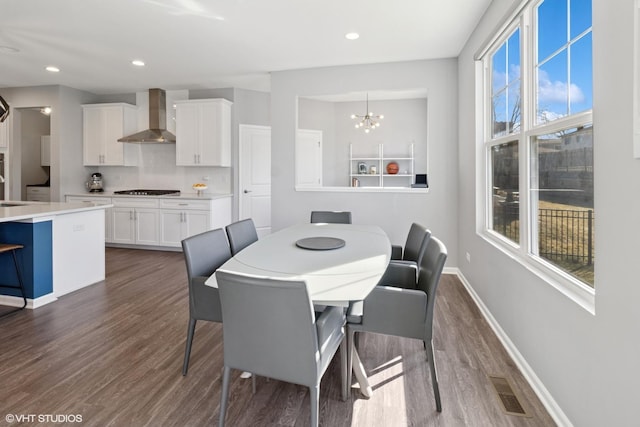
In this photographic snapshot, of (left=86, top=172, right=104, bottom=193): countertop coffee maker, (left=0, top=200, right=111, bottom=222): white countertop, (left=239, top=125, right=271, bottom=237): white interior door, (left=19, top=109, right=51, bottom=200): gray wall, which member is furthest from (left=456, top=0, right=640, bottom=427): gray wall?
(left=19, top=109, right=51, bottom=200): gray wall

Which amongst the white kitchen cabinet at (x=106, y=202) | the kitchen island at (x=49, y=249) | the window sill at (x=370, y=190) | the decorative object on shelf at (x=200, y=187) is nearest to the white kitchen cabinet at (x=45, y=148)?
the white kitchen cabinet at (x=106, y=202)

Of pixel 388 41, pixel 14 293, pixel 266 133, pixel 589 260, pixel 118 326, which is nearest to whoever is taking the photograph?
pixel 589 260

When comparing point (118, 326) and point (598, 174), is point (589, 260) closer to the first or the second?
point (598, 174)

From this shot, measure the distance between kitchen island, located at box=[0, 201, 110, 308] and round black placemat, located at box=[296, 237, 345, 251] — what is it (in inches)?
98.8

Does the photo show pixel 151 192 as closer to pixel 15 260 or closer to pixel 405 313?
pixel 15 260

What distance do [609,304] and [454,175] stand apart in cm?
323

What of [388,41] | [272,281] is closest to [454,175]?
[388,41]

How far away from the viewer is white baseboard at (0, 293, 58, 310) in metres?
3.33

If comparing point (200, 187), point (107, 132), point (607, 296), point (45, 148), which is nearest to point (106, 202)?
point (107, 132)

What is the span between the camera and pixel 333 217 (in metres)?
3.90

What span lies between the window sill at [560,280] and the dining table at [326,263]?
0.87 metres

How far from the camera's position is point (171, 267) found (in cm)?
488

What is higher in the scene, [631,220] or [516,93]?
[516,93]

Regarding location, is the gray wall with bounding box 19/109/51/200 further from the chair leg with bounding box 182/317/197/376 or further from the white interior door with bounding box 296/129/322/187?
the chair leg with bounding box 182/317/197/376
